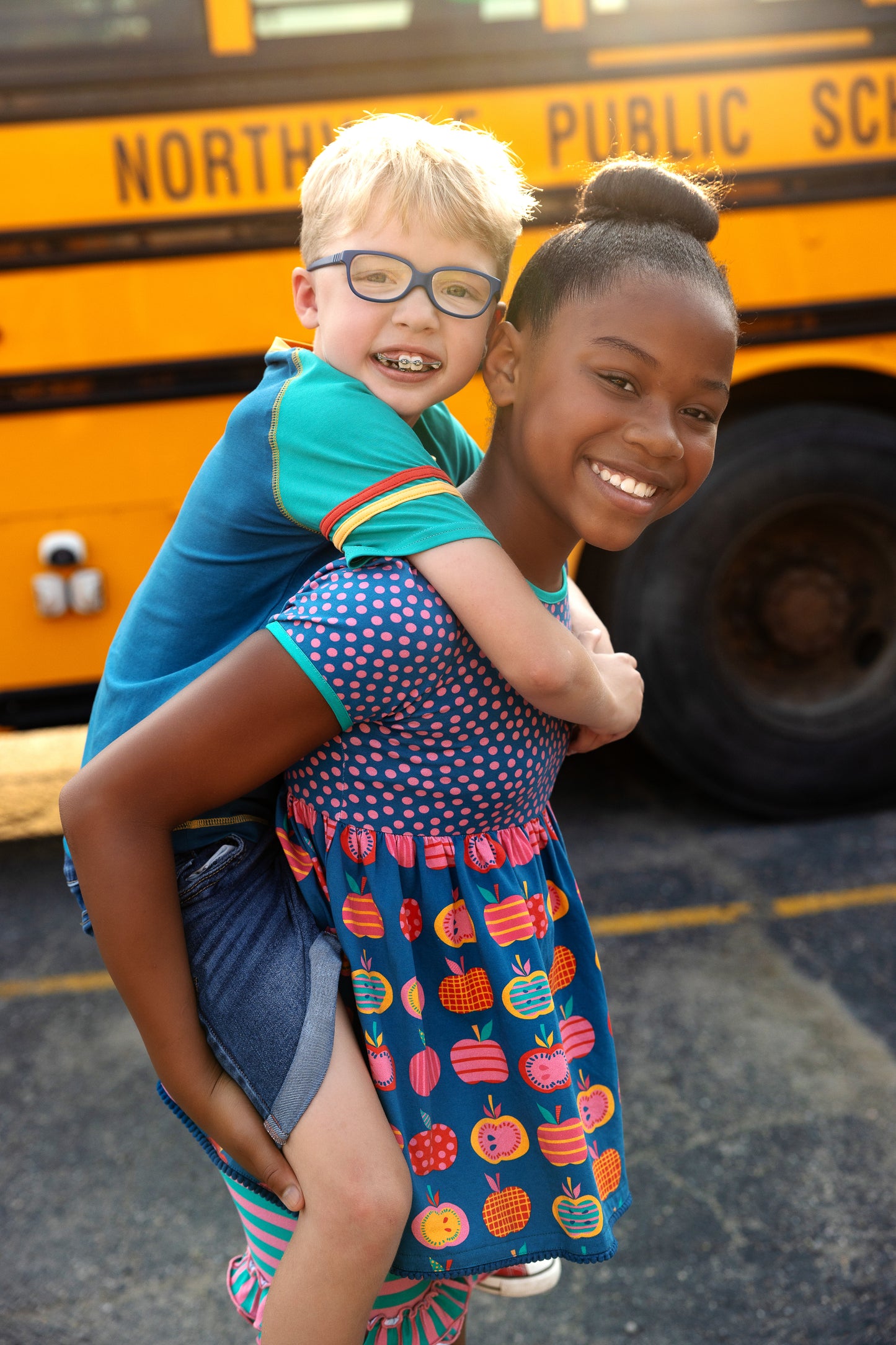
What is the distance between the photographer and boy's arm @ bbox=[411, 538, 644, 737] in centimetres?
107

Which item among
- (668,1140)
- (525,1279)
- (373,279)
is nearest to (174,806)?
(373,279)

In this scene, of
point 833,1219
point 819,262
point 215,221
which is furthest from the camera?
point 819,262

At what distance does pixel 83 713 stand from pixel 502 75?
2036 millimetres

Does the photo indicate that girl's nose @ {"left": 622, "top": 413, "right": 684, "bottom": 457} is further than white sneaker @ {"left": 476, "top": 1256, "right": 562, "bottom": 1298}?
No

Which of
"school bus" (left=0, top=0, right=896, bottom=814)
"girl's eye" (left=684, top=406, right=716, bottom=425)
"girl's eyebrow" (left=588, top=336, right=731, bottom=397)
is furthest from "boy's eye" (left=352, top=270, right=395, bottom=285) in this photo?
"school bus" (left=0, top=0, right=896, bottom=814)

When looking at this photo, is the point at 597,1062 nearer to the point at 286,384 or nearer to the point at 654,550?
the point at 286,384

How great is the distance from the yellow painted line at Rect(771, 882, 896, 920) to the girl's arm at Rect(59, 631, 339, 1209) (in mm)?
2342

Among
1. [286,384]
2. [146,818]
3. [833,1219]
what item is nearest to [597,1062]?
[146,818]

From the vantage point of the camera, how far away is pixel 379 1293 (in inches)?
47.6

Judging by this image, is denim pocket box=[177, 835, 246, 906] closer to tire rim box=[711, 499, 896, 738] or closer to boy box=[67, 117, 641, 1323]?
boy box=[67, 117, 641, 1323]

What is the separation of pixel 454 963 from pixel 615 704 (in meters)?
0.31

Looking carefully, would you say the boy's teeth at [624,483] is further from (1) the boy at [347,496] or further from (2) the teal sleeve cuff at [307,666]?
(2) the teal sleeve cuff at [307,666]

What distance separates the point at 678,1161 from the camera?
234cm

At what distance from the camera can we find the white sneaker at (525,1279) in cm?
149
